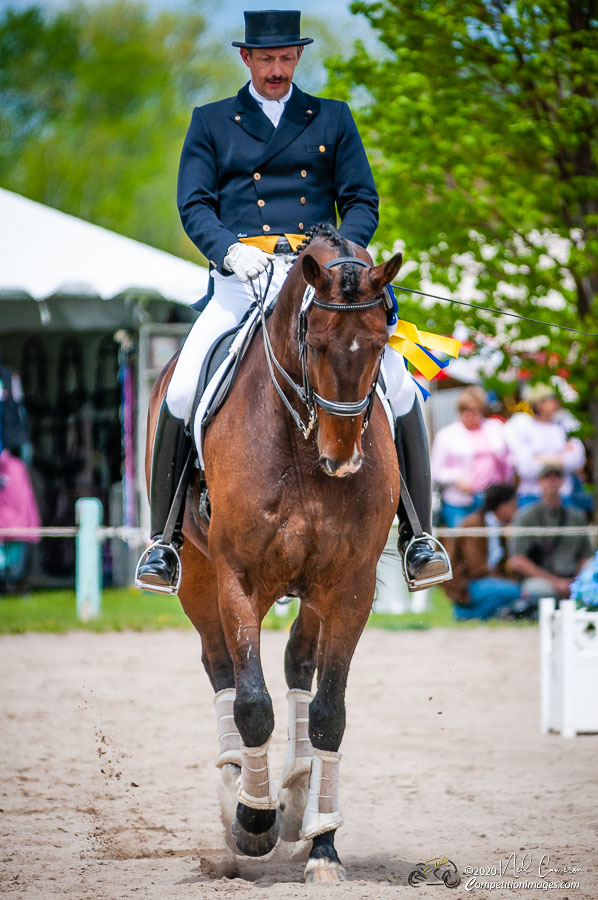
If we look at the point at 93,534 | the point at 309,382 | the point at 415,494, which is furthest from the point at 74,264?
the point at 309,382

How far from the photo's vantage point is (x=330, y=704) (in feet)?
17.3

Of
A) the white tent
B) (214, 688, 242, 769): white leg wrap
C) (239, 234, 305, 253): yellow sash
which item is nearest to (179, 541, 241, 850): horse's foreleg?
(214, 688, 242, 769): white leg wrap

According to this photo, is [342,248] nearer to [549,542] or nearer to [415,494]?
[415,494]

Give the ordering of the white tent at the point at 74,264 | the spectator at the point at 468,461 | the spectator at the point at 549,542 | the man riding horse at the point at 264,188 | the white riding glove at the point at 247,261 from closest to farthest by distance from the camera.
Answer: the white riding glove at the point at 247,261 < the man riding horse at the point at 264,188 < the spectator at the point at 549,542 < the spectator at the point at 468,461 < the white tent at the point at 74,264

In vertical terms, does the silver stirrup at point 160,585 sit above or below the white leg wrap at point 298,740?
above

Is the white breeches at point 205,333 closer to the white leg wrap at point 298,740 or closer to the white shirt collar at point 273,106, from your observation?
the white shirt collar at point 273,106

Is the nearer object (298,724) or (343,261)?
(343,261)

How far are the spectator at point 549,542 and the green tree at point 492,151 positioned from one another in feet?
3.44

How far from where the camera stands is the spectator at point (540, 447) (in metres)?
14.1

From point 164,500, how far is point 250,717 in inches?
54.3

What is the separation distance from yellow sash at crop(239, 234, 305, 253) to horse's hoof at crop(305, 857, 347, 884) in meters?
2.62

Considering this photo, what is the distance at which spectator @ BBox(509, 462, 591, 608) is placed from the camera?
13.0 m

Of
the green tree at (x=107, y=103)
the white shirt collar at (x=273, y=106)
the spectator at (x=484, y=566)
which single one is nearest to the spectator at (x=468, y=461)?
the spectator at (x=484, y=566)

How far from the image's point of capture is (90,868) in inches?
210
